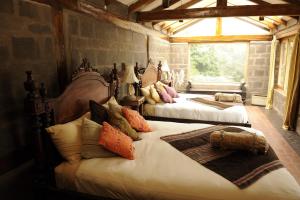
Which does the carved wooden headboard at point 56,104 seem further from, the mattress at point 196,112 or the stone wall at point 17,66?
the mattress at point 196,112

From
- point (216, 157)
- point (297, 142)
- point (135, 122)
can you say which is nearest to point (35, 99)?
point (135, 122)

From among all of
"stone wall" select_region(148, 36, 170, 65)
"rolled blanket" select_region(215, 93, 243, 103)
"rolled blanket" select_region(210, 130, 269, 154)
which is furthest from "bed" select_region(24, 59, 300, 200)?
"stone wall" select_region(148, 36, 170, 65)

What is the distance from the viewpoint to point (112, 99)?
3148mm

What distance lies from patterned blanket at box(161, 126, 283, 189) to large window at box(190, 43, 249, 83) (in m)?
5.70

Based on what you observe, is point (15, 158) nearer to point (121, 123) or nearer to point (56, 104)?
point (56, 104)

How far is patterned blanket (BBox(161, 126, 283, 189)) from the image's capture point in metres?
1.78

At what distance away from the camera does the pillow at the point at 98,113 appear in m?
2.44

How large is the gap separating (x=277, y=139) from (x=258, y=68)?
3554mm

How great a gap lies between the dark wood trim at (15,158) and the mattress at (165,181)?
0.40m

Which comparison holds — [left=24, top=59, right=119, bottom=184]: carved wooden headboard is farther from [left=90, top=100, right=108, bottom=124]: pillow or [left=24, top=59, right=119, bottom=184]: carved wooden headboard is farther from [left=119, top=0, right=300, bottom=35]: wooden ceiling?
[left=119, top=0, right=300, bottom=35]: wooden ceiling

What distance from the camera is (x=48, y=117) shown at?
2070 millimetres

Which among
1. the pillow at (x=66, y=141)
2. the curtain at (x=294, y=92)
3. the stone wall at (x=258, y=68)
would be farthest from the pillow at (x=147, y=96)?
the stone wall at (x=258, y=68)

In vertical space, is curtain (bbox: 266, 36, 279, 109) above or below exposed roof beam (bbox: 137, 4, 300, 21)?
below

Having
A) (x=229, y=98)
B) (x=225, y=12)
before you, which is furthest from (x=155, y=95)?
(x=225, y=12)
